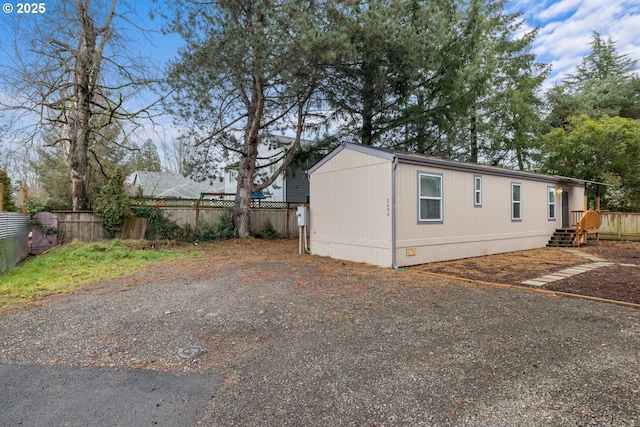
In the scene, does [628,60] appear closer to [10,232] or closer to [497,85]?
[497,85]

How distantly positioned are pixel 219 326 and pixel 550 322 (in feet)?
12.1

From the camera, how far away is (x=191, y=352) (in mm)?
3111

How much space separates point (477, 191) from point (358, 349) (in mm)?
7521

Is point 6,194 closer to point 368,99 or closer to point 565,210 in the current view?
point 368,99

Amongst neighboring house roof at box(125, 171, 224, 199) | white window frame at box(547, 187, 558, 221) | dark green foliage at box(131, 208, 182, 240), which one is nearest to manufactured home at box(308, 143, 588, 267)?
white window frame at box(547, 187, 558, 221)

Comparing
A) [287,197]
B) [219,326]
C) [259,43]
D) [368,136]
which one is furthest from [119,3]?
[219,326]

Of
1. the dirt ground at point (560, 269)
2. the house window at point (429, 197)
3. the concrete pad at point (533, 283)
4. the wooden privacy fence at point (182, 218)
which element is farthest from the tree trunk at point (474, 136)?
the concrete pad at point (533, 283)

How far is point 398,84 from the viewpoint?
11.4m

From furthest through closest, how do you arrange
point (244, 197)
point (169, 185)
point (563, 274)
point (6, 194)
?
point (169, 185)
point (244, 197)
point (6, 194)
point (563, 274)

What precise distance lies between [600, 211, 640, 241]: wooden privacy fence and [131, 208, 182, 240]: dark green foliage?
54.4 feet

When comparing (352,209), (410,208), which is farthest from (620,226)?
(352,209)

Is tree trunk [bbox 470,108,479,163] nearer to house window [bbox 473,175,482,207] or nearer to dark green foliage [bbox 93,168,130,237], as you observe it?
house window [bbox 473,175,482,207]

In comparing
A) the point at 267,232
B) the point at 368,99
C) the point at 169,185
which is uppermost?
the point at 368,99

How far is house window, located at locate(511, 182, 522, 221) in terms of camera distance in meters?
10.5
